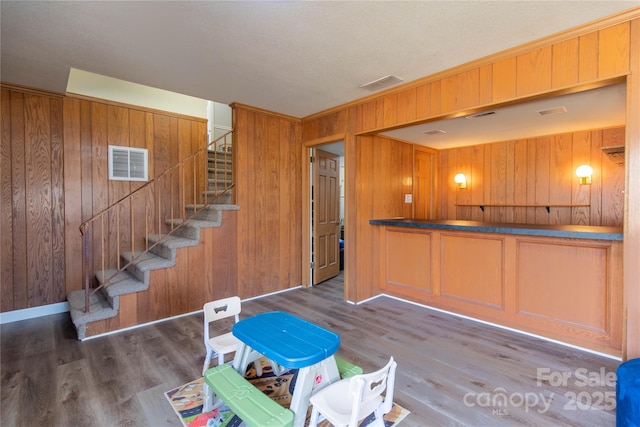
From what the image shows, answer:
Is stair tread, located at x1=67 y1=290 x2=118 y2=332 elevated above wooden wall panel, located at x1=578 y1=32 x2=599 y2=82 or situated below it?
below

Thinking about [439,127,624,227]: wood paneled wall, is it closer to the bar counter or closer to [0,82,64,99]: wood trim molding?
the bar counter

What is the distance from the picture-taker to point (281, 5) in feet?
6.59

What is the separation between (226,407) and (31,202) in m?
3.41

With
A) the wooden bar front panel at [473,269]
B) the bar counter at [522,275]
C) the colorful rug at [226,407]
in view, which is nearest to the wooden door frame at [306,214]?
the bar counter at [522,275]

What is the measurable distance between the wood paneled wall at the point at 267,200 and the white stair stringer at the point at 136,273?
0.41m

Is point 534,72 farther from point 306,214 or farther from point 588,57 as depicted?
point 306,214

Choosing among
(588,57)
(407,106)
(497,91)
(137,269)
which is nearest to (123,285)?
(137,269)

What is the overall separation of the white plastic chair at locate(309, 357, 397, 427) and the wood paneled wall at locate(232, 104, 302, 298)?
2.73m

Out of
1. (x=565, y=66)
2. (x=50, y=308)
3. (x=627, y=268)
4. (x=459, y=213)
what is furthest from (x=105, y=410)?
(x=459, y=213)

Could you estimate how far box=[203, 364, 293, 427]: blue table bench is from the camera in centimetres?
144

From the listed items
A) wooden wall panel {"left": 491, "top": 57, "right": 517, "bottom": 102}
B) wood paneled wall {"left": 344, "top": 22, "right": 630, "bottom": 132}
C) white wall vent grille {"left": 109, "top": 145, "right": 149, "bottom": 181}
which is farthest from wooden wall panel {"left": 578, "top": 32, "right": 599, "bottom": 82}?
white wall vent grille {"left": 109, "top": 145, "right": 149, "bottom": 181}

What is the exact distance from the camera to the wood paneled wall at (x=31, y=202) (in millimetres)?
3359

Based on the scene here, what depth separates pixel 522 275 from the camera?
121 inches

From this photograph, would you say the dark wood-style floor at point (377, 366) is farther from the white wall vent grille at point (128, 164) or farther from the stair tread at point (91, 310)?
the white wall vent grille at point (128, 164)
